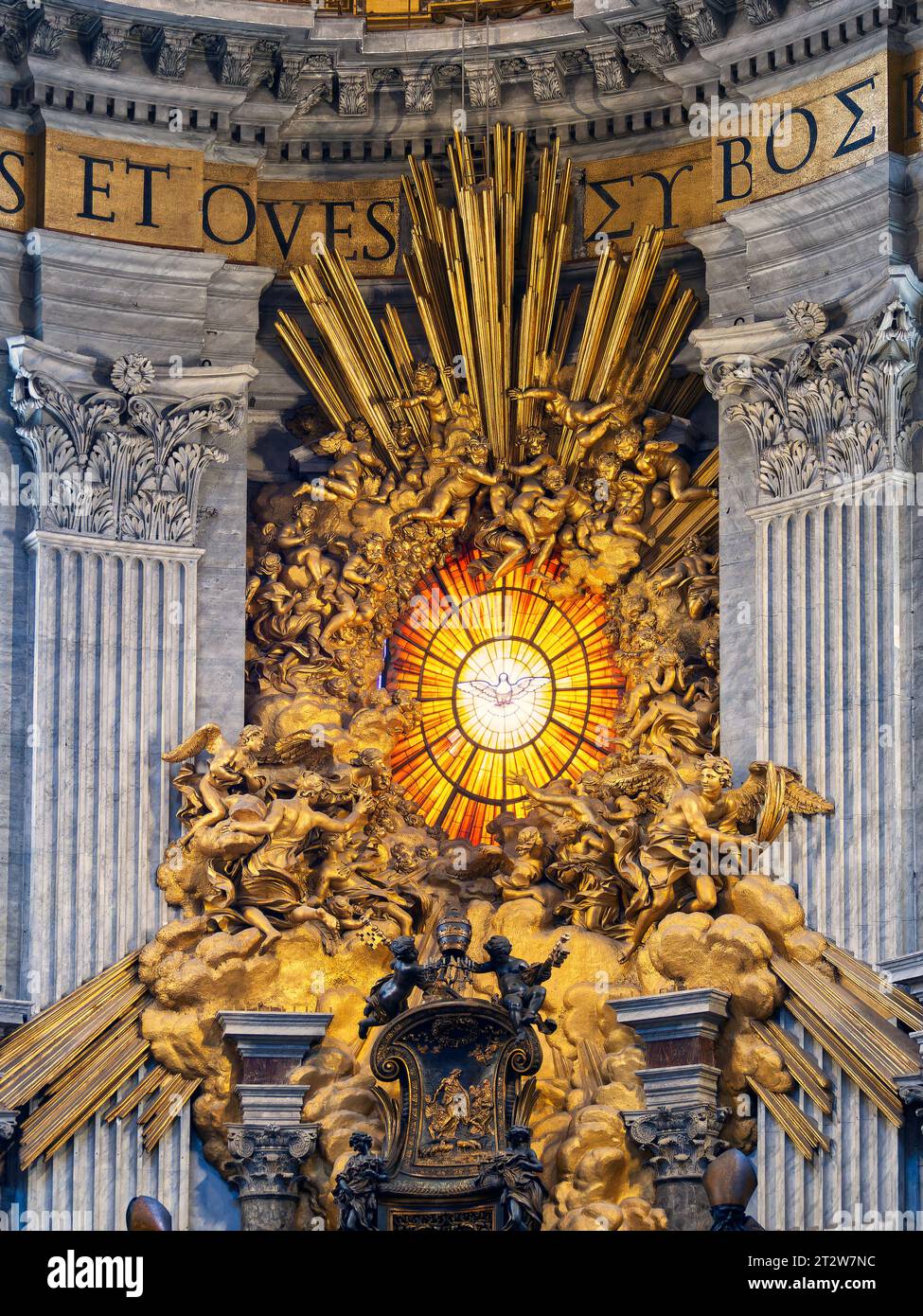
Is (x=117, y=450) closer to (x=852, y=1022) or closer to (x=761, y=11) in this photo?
(x=761, y=11)

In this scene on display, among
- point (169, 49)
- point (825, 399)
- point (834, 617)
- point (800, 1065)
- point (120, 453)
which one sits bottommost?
point (800, 1065)

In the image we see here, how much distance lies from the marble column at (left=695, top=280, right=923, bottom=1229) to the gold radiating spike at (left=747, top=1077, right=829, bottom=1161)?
3.5 inches

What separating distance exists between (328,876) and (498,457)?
3400 millimetres

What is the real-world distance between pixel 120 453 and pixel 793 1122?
21.3 feet

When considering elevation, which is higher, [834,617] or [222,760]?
[834,617]

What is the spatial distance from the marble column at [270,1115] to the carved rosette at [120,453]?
11.4 ft

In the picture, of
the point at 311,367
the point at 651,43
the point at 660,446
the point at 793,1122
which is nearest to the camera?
the point at 793,1122

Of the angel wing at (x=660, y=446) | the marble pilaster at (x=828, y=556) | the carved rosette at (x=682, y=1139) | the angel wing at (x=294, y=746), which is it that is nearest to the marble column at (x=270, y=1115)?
the angel wing at (x=294, y=746)

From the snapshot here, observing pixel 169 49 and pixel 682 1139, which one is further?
pixel 169 49

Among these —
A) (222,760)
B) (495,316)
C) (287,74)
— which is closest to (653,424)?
(495,316)

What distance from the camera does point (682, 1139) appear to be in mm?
21750

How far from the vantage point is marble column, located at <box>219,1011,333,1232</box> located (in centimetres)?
2244

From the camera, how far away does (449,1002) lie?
2197 cm
